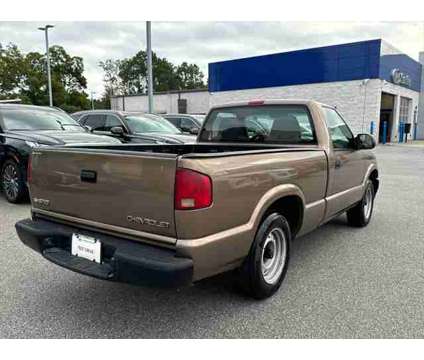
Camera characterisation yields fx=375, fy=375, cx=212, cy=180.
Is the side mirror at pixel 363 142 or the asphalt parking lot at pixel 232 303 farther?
the side mirror at pixel 363 142

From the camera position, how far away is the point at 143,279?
239 centimetres

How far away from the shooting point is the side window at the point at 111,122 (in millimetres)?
9586

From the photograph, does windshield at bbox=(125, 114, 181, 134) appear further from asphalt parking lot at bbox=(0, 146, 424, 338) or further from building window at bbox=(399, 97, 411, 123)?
building window at bbox=(399, 97, 411, 123)

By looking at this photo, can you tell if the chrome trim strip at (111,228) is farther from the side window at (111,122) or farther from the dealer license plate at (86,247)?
the side window at (111,122)

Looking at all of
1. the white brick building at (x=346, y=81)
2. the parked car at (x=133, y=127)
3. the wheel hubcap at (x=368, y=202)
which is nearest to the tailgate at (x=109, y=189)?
the wheel hubcap at (x=368, y=202)

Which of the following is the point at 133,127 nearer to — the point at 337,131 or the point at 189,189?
the point at 337,131

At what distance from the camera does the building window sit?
27.8 meters

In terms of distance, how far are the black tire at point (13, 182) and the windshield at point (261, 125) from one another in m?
3.49

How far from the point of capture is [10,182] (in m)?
6.57

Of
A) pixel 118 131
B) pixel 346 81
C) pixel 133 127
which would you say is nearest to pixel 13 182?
pixel 118 131

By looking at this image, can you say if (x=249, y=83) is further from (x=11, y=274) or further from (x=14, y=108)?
(x=11, y=274)

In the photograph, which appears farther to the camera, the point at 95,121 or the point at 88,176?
the point at 95,121

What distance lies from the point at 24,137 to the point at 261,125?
4359 mm

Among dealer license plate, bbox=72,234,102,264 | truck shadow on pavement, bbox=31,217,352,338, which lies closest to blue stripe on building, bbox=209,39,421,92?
truck shadow on pavement, bbox=31,217,352,338
